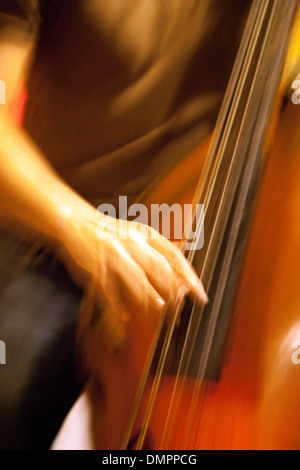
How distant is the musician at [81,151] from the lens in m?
0.36

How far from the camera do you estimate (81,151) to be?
540 millimetres

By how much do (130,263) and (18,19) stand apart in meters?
0.28

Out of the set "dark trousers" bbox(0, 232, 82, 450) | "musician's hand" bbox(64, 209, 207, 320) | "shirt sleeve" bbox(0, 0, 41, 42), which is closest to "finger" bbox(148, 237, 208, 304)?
"musician's hand" bbox(64, 209, 207, 320)

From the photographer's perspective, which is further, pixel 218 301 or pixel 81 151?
pixel 81 151

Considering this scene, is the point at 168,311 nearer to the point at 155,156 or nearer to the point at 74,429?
the point at 74,429

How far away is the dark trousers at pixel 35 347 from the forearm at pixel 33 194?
87 millimetres

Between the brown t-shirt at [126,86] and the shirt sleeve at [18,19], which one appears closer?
the shirt sleeve at [18,19]

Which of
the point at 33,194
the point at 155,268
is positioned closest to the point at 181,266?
the point at 155,268

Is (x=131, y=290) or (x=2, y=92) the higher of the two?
(x=2, y=92)

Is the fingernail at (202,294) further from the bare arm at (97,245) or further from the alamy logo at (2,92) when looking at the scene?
the alamy logo at (2,92)

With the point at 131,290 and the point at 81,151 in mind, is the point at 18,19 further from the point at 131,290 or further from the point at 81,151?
the point at 131,290

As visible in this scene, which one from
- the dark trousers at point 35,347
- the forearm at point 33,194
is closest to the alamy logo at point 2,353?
the dark trousers at point 35,347

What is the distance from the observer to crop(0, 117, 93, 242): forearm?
36 cm

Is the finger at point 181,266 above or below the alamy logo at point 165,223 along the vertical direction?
below
